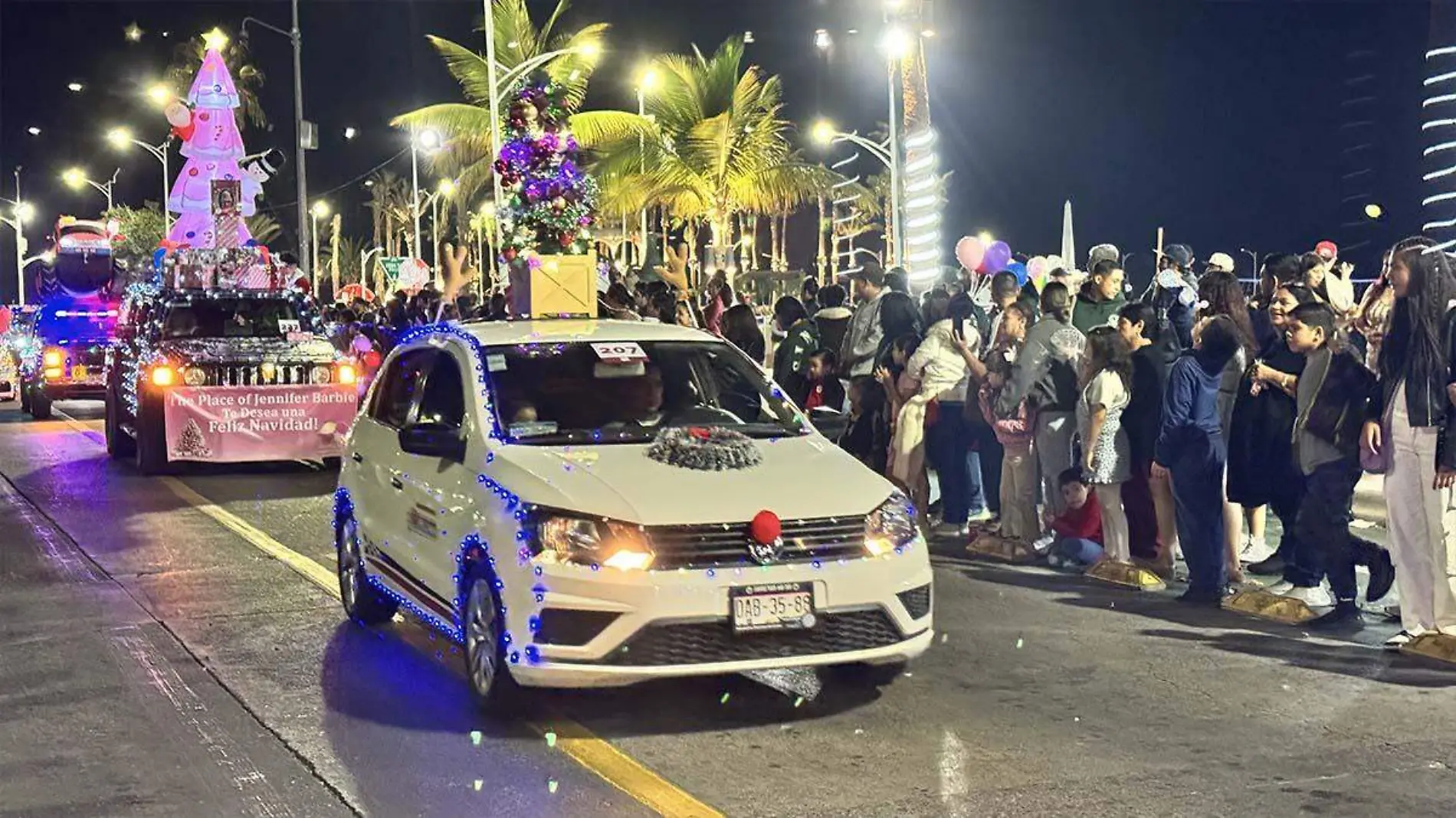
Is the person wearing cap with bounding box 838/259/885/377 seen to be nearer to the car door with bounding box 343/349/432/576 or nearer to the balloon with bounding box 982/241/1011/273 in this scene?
the car door with bounding box 343/349/432/576

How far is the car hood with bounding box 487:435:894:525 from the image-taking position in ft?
21.9

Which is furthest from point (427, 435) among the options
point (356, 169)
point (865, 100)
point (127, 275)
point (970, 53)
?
point (356, 169)

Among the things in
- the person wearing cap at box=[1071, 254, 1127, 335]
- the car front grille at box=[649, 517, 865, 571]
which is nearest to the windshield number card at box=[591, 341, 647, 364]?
the car front grille at box=[649, 517, 865, 571]

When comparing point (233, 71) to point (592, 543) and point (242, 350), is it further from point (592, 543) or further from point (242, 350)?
point (592, 543)

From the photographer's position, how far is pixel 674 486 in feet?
22.5

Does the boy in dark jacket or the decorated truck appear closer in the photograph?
the boy in dark jacket

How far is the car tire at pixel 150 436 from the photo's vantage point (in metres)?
16.0

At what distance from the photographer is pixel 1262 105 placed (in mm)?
49719

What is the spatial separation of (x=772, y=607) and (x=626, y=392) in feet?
5.70

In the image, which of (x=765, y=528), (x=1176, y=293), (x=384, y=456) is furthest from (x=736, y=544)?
(x=1176, y=293)

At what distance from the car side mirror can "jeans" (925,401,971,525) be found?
532 centimetres

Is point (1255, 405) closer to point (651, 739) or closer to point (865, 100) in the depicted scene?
point (651, 739)

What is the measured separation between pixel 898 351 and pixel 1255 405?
305 cm

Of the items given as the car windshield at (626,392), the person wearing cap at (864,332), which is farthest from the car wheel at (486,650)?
the person wearing cap at (864,332)
